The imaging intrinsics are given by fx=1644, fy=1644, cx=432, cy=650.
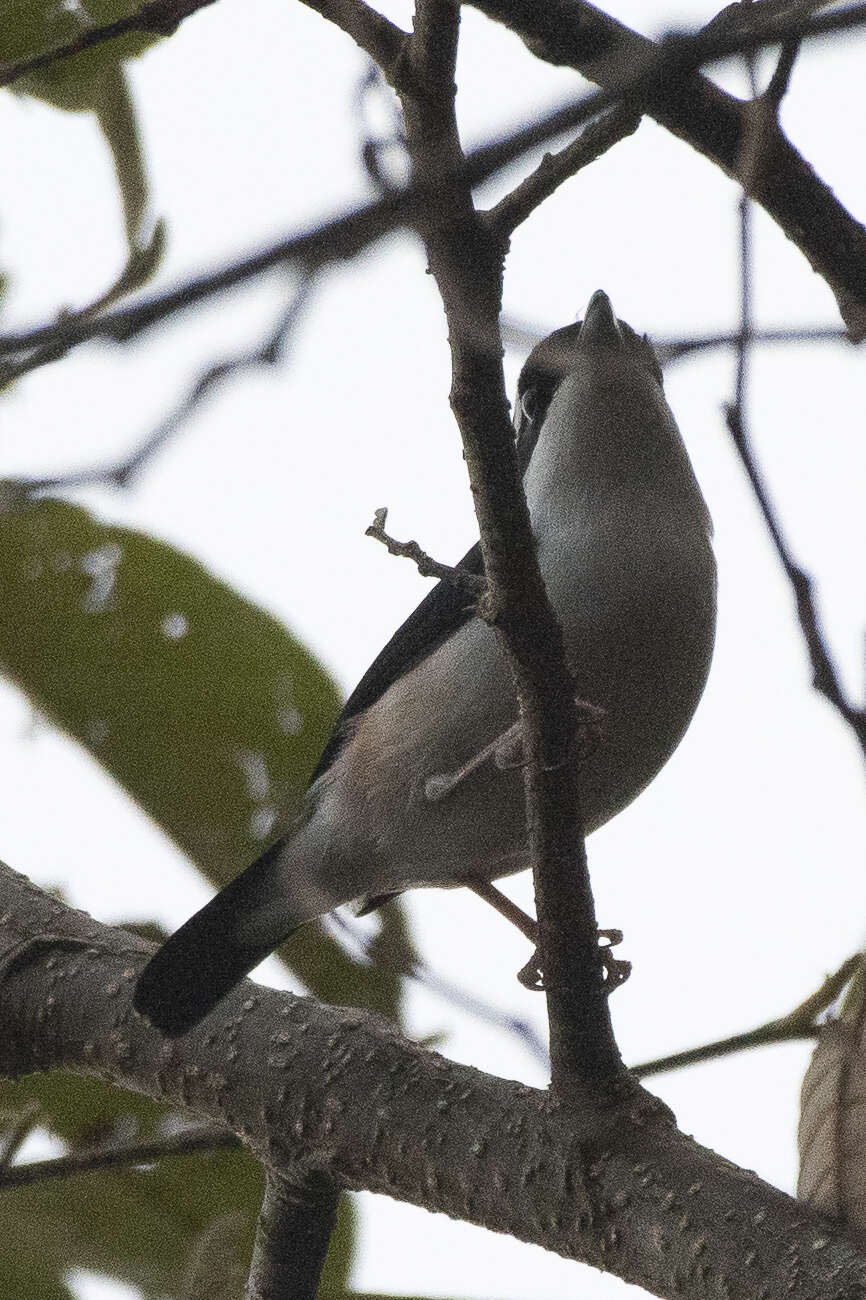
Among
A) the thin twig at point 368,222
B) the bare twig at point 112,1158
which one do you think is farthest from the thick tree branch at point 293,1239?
the thin twig at point 368,222

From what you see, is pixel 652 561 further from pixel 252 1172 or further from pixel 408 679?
pixel 252 1172

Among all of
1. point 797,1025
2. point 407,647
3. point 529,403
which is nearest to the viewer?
point 797,1025

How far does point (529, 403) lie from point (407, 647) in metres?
0.83

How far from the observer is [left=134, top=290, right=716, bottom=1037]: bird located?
133 inches

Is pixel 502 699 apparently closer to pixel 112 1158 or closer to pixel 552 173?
pixel 112 1158

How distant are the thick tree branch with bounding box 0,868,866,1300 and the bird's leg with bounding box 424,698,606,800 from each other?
0.56 meters

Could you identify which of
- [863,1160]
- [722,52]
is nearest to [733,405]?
[722,52]

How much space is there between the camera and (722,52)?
1.12m

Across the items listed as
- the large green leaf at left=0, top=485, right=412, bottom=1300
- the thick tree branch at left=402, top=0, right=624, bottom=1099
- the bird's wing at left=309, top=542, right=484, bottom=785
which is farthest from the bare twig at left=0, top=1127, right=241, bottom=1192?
the bird's wing at left=309, top=542, right=484, bottom=785

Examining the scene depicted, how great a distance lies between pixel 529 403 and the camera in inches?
170

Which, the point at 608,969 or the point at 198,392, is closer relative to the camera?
the point at 198,392

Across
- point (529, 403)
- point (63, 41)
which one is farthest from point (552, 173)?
point (529, 403)

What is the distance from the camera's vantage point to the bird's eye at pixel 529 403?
4297 millimetres

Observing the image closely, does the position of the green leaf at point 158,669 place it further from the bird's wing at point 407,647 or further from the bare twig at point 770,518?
the bare twig at point 770,518
